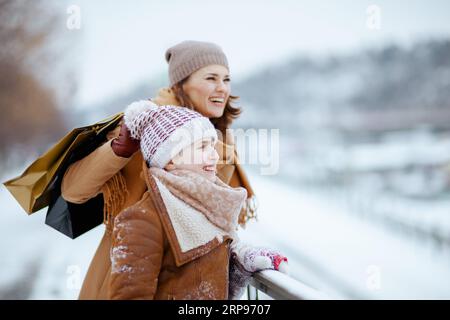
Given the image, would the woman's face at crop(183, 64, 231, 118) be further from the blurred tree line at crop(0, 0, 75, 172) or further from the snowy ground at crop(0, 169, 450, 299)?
the blurred tree line at crop(0, 0, 75, 172)

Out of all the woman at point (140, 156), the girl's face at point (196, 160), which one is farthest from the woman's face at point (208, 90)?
the girl's face at point (196, 160)

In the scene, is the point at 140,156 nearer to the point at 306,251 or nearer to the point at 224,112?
the point at 224,112

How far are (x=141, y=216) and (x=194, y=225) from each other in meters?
0.09

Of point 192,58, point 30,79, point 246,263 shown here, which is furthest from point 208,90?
point 30,79

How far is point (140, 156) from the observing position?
45.0 inches

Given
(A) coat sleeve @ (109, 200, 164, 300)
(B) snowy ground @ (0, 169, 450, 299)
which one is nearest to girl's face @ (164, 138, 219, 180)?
(A) coat sleeve @ (109, 200, 164, 300)

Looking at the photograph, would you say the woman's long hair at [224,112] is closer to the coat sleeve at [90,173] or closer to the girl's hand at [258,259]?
the coat sleeve at [90,173]

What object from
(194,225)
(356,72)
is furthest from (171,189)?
(356,72)

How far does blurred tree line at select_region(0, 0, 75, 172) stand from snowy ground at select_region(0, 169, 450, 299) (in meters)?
0.39

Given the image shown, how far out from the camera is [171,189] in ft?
2.88

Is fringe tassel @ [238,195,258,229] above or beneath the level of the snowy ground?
above

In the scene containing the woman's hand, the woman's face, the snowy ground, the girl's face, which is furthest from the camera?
the snowy ground

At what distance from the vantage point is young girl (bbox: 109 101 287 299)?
80 cm
